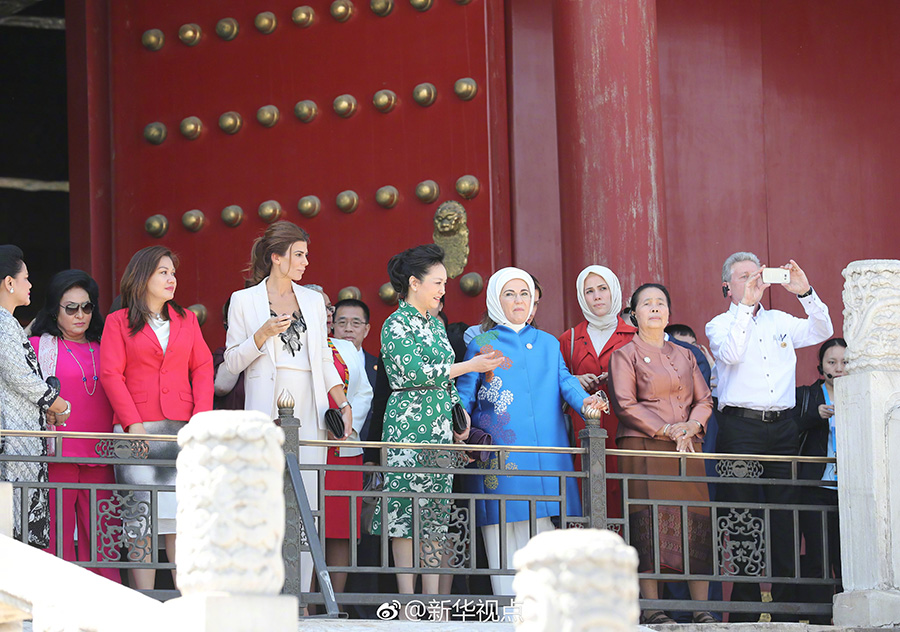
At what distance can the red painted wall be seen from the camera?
8.26m

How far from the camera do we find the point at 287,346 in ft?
19.2

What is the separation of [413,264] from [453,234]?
1749 millimetres

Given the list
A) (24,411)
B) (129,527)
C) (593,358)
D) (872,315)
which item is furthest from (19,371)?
(872,315)

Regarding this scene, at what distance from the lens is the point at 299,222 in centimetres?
803

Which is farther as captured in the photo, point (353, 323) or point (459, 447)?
point (353, 323)

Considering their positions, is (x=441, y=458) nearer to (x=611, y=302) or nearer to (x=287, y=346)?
(x=287, y=346)

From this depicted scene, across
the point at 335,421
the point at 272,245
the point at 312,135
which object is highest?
the point at 312,135

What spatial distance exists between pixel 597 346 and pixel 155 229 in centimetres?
294

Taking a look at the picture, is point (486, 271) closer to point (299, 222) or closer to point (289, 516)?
point (299, 222)

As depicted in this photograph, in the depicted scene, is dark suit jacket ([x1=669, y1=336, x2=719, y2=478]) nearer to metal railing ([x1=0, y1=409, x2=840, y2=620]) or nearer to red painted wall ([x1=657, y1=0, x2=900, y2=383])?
metal railing ([x1=0, y1=409, x2=840, y2=620])

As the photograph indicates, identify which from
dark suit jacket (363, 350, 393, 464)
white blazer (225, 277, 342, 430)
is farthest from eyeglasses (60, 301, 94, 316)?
dark suit jacket (363, 350, 393, 464)

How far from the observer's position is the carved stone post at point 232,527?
3.16 m

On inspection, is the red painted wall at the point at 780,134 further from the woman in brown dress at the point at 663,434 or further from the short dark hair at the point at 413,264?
the short dark hair at the point at 413,264

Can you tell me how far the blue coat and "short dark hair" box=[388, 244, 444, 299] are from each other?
37 cm
